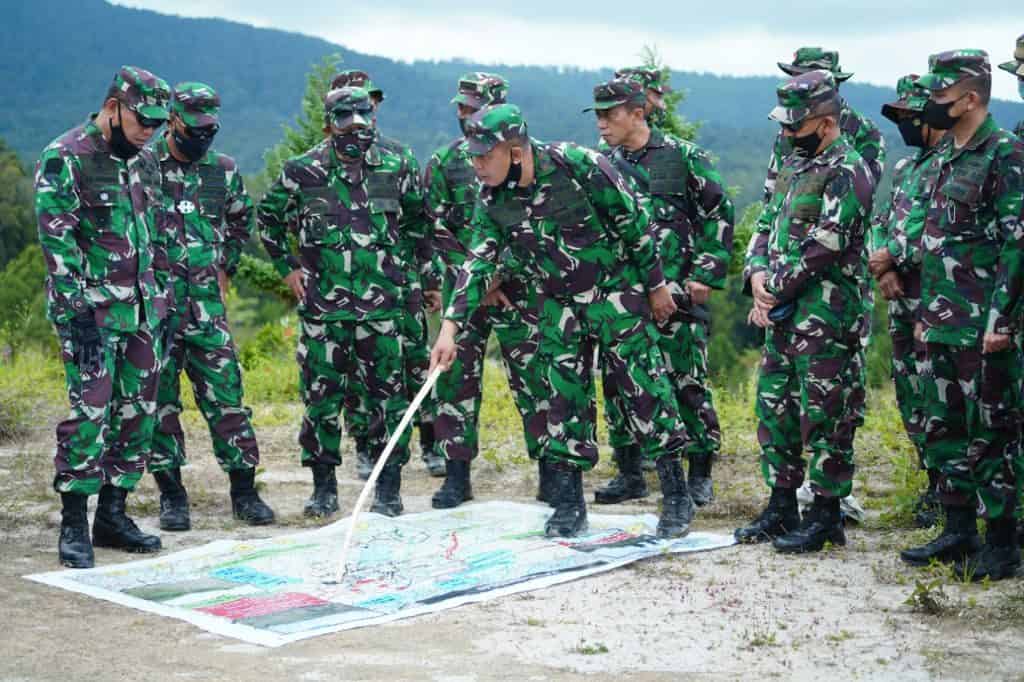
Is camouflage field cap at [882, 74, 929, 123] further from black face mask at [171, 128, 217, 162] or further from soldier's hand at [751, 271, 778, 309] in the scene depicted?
black face mask at [171, 128, 217, 162]

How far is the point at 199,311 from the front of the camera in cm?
714

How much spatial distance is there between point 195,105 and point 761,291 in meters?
3.18

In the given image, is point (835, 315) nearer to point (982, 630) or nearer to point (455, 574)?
point (982, 630)

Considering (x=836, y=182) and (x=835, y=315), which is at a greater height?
(x=836, y=182)

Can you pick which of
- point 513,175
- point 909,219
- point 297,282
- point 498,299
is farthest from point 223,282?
point 909,219

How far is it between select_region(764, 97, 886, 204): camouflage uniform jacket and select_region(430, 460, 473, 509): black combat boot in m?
2.50

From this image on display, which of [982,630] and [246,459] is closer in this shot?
[982,630]

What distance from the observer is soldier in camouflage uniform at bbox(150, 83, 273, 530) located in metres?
7.06

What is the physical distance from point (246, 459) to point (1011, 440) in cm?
406

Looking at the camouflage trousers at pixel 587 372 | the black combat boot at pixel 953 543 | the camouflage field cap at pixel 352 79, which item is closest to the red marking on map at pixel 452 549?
the camouflage trousers at pixel 587 372

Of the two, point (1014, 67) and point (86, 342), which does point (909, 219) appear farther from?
point (86, 342)

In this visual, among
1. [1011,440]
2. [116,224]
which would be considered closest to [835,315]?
[1011,440]

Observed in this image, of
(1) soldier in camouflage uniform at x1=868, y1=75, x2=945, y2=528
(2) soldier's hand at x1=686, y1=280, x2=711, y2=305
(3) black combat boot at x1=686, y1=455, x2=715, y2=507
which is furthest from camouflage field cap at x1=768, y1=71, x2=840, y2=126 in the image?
(3) black combat boot at x1=686, y1=455, x2=715, y2=507

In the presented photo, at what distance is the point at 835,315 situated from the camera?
20.3 feet
